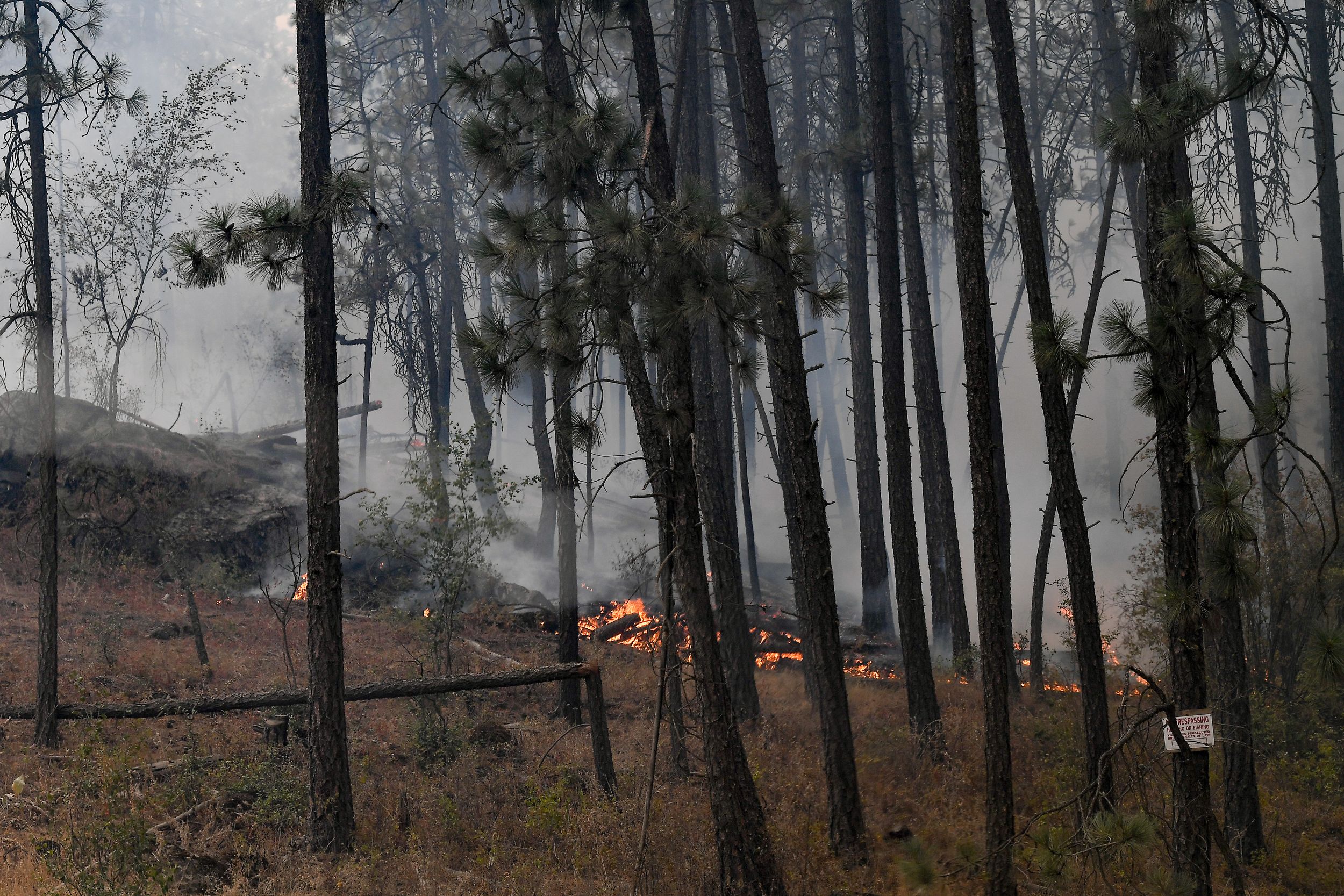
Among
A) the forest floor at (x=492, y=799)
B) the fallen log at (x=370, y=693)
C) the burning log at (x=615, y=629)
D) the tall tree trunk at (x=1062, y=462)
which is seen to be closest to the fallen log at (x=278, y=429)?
the burning log at (x=615, y=629)

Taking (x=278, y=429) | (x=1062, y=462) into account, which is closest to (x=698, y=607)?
(x=1062, y=462)

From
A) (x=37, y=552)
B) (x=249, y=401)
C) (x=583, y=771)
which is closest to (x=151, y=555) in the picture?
(x=37, y=552)

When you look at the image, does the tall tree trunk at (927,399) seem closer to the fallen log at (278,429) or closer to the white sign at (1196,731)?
the white sign at (1196,731)

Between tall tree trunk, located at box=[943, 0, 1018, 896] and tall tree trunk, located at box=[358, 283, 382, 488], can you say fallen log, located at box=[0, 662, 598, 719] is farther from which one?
tall tree trunk, located at box=[358, 283, 382, 488]

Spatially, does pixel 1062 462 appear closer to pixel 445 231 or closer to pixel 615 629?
pixel 615 629

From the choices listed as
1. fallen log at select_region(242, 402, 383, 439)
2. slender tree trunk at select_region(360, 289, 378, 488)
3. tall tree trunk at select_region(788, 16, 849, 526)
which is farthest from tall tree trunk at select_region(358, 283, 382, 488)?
tall tree trunk at select_region(788, 16, 849, 526)

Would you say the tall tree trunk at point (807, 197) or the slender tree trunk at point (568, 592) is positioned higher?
the tall tree trunk at point (807, 197)

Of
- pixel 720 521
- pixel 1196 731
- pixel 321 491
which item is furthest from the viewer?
pixel 720 521

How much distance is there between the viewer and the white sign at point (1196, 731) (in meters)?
6.47

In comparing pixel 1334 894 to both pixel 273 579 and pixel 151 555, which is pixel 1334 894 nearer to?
pixel 273 579

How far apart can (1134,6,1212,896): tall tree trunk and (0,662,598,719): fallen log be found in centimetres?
531

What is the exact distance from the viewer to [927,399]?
53.0 ft

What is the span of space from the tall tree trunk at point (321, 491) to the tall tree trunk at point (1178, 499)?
22.1 feet

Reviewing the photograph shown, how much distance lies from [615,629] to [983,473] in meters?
13.3
